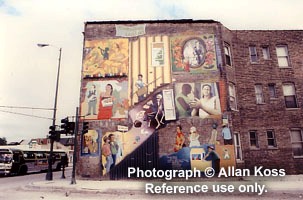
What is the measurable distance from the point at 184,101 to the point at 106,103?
18.4 feet

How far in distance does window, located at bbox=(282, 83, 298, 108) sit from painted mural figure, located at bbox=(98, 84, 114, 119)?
44.4 ft

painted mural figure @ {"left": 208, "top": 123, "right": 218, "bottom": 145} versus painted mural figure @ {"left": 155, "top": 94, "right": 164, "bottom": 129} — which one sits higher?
painted mural figure @ {"left": 155, "top": 94, "right": 164, "bottom": 129}

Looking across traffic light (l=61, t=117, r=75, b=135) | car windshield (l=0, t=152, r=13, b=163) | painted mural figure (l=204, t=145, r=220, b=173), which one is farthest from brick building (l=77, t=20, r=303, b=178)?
car windshield (l=0, t=152, r=13, b=163)

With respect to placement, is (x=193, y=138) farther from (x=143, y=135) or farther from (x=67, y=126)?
(x=67, y=126)

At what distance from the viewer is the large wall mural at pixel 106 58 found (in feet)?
61.2

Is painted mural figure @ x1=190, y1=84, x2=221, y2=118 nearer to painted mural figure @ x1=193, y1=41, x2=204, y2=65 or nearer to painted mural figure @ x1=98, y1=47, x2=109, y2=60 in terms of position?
painted mural figure @ x1=193, y1=41, x2=204, y2=65

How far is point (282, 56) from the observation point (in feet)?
67.9

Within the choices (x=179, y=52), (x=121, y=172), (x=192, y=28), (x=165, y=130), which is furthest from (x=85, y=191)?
(x=192, y=28)

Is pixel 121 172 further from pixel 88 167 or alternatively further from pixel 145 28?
pixel 145 28

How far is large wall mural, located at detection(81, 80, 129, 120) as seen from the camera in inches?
704

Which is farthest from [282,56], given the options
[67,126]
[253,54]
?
[67,126]

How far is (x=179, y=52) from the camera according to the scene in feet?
61.7

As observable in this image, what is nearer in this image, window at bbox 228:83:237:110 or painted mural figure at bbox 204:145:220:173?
painted mural figure at bbox 204:145:220:173

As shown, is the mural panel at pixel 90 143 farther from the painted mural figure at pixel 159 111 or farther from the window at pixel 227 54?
the window at pixel 227 54
